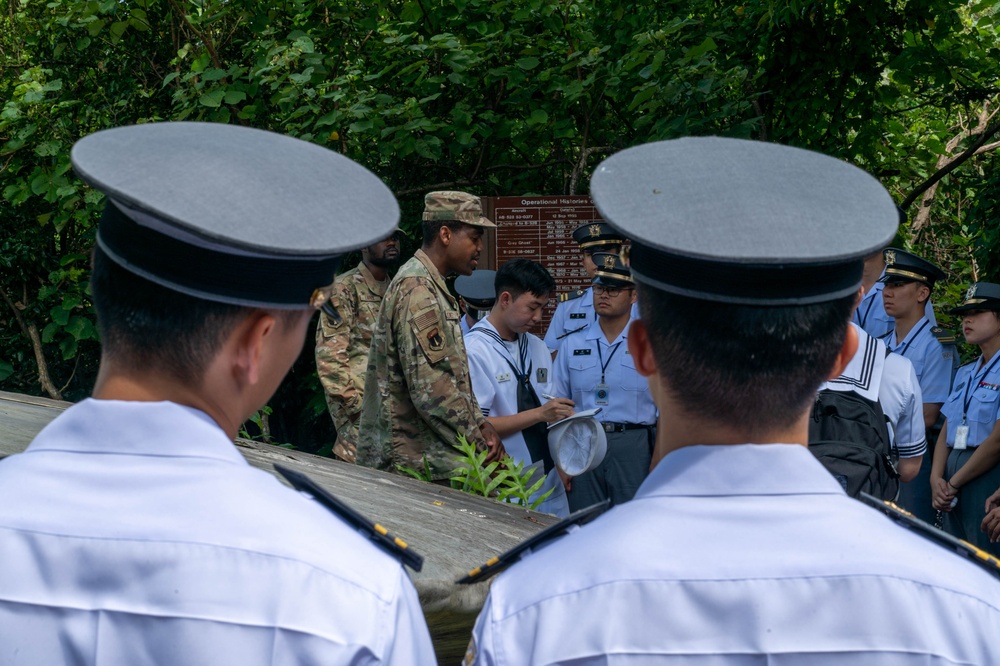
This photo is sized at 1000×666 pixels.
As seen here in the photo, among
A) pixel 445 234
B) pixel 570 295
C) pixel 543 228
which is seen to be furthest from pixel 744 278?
pixel 543 228

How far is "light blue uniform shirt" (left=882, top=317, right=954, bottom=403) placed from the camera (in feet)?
20.9

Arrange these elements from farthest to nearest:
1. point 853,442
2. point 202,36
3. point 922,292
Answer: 1. point 202,36
2. point 922,292
3. point 853,442

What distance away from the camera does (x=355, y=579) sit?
1235 millimetres

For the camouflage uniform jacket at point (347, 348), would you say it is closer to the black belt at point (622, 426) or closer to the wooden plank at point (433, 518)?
the black belt at point (622, 426)

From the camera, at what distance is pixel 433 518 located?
2930 millimetres

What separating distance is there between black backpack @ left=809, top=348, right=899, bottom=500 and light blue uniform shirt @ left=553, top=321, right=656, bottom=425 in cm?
171

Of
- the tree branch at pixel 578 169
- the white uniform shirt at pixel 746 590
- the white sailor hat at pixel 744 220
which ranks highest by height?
the white sailor hat at pixel 744 220

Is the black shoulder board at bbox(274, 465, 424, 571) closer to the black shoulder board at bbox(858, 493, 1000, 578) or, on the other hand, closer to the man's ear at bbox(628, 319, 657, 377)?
the man's ear at bbox(628, 319, 657, 377)

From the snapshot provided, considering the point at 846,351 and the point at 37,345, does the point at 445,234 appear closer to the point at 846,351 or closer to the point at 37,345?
the point at 846,351

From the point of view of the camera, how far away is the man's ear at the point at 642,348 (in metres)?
1.37

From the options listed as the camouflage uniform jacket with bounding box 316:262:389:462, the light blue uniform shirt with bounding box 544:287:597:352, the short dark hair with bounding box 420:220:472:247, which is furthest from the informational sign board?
the short dark hair with bounding box 420:220:472:247

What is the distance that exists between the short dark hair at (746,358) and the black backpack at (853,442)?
1.82 metres

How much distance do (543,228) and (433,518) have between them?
439cm

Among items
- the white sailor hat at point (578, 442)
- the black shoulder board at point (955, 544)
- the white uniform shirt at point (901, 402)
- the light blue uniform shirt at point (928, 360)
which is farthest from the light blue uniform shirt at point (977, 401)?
the black shoulder board at point (955, 544)
